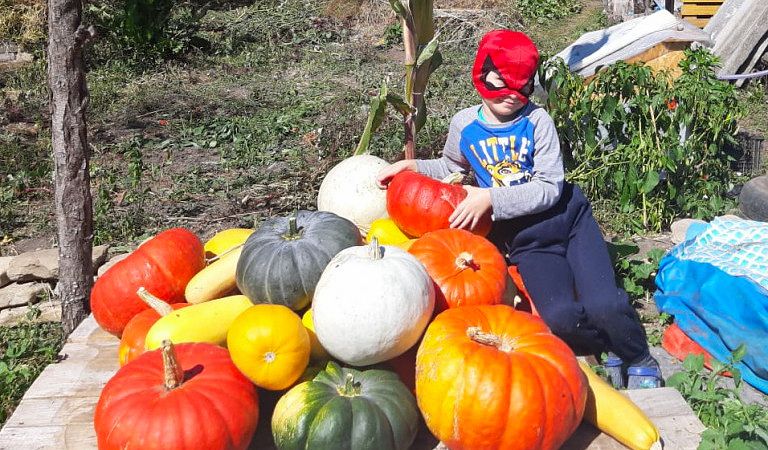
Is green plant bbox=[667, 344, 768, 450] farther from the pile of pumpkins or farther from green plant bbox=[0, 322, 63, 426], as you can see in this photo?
green plant bbox=[0, 322, 63, 426]

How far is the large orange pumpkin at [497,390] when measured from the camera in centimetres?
212

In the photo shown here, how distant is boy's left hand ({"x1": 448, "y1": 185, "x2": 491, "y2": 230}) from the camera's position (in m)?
3.02

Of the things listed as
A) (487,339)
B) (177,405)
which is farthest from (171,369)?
(487,339)

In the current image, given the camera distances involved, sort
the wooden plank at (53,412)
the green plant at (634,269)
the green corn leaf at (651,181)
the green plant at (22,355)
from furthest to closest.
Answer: the green corn leaf at (651,181)
the green plant at (634,269)
the green plant at (22,355)
the wooden plank at (53,412)

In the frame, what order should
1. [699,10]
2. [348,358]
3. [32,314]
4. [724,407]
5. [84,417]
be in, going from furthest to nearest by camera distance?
[699,10]
[32,314]
[724,407]
[84,417]
[348,358]

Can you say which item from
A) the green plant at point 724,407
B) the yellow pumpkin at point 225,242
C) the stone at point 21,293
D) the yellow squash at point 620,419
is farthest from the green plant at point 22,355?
the green plant at point 724,407

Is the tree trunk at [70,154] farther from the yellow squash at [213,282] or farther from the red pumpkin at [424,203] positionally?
the red pumpkin at [424,203]

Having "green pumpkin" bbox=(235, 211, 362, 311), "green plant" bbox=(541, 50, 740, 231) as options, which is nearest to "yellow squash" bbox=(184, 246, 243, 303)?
"green pumpkin" bbox=(235, 211, 362, 311)

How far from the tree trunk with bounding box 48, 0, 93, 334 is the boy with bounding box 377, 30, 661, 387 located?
136cm

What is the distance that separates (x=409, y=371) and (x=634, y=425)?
2.41ft

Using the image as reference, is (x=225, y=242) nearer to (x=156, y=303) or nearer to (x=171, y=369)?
(x=156, y=303)

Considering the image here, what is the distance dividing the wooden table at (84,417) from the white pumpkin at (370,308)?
31cm

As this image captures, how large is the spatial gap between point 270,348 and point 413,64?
255cm

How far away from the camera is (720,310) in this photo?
3416mm
